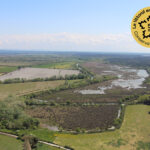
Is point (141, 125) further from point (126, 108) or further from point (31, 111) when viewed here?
point (31, 111)

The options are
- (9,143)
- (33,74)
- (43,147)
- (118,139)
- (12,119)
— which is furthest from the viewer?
(33,74)

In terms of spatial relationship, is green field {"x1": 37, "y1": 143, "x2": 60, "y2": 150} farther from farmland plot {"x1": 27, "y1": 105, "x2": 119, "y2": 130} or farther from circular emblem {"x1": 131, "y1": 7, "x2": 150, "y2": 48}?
circular emblem {"x1": 131, "y1": 7, "x2": 150, "y2": 48}

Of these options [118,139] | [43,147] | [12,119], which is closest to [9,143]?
[43,147]

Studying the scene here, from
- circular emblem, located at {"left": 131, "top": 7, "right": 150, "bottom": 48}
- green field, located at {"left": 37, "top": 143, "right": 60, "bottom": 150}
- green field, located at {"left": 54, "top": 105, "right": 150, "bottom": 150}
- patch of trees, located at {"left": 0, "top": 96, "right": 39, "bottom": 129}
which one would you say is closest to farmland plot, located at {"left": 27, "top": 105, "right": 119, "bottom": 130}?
green field, located at {"left": 54, "top": 105, "right": 150, "bottom": 150}

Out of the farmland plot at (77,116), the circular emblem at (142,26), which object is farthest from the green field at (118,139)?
the circular emblem at (142,26)

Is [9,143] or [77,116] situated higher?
[9,143]

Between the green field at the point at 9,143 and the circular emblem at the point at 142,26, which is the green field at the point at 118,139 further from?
the circular emblem at the point at 142,26

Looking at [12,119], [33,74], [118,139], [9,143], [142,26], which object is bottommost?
[118,139]

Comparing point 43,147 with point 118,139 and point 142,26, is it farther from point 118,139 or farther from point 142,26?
point 142,26
